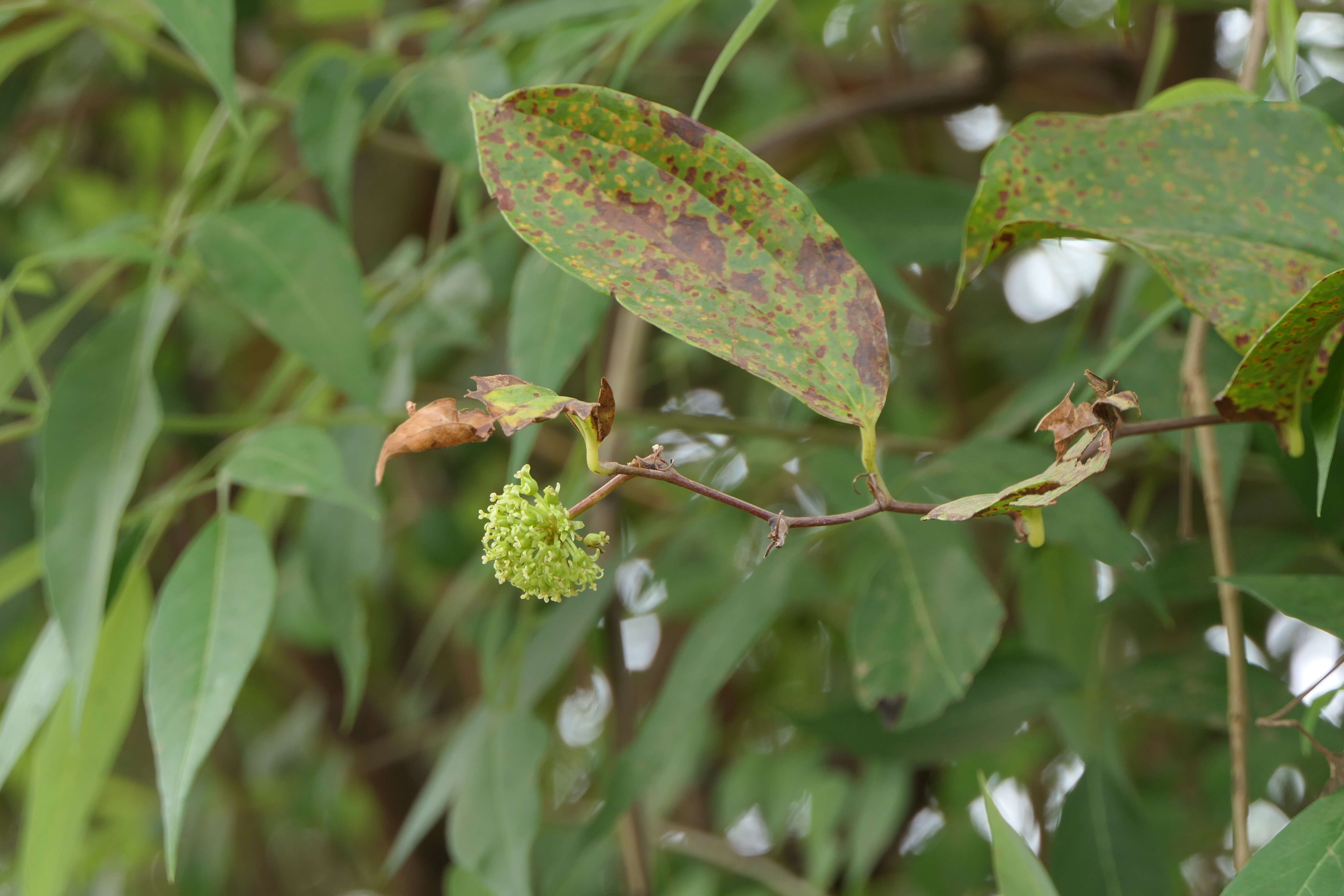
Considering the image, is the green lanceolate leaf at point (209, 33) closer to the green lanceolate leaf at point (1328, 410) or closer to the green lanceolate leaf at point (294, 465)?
the green lanceolate leaf at point (294, 465)

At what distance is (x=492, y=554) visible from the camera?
21cm

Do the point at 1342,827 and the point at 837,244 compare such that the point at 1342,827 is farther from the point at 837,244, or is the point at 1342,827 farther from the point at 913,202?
the point at 913,202

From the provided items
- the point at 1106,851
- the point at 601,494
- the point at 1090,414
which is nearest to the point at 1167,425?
the point at 1090,414

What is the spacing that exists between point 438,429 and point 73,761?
30 cm

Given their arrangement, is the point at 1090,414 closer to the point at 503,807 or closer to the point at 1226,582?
the point at 1226,582

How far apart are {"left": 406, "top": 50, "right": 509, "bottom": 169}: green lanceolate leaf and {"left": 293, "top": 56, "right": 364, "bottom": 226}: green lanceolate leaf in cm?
3

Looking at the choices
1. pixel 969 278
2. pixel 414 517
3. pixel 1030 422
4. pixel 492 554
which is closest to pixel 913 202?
pixel 1030 422

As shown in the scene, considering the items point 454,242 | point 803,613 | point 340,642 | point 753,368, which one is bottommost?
point 803,613

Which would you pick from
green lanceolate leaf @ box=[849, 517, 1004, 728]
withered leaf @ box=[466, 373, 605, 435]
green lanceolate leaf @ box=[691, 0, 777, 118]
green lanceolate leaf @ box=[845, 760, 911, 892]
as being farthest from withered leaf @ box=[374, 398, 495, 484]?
green lanceolate leaf @ box=[845, 760, 911, 892]

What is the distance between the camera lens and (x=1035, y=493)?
21 centimetres

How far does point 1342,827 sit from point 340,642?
0.39 meters

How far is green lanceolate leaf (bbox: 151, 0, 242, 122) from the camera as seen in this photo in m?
0.35

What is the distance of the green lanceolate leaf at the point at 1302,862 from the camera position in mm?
222

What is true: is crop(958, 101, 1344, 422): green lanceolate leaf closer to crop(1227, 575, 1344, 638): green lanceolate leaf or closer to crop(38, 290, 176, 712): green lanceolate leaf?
crop(1227, 575, 1344, 638): green lanceolate leaf
